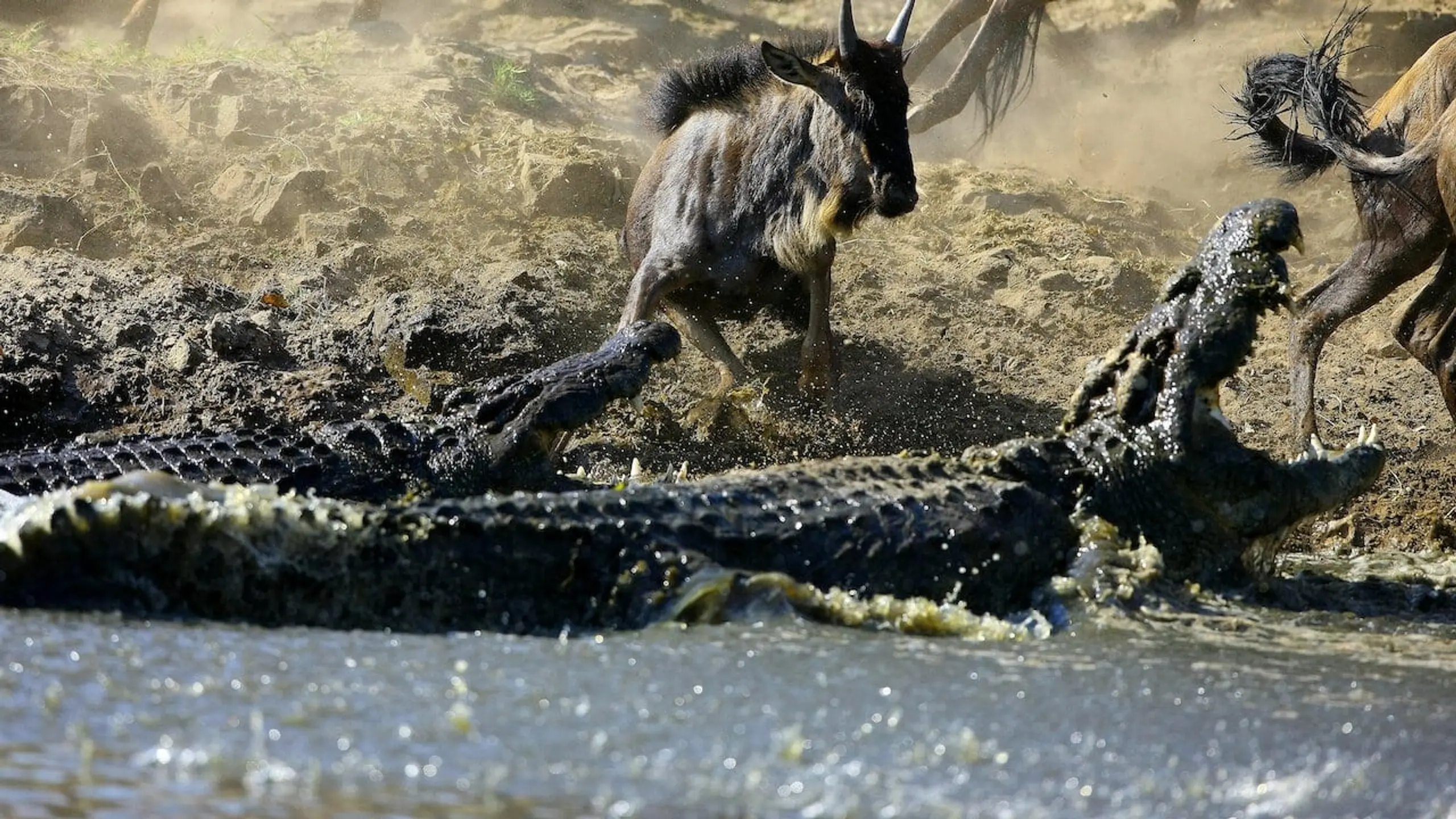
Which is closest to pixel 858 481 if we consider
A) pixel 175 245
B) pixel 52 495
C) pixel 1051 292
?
pixel 52 495

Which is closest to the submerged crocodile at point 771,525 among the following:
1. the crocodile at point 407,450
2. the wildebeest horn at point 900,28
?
the crocodile at point 407,450

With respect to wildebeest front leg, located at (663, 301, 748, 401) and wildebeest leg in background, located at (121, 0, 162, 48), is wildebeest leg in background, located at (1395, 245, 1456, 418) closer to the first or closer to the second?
wildebeest front leg, located at (663, 301, 748, 401)

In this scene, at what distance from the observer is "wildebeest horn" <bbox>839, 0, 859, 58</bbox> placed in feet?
22.0

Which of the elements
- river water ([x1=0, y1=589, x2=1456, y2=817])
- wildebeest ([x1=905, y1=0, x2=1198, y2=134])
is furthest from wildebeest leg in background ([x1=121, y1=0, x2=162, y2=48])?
river water ([x1=0, y1=589, x2=1456, y2=817])

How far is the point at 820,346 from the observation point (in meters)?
7.04

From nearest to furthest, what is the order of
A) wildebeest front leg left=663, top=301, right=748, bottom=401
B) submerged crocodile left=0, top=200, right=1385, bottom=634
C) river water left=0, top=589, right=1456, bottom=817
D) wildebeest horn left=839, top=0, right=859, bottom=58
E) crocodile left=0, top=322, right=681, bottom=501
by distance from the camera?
1. river water left=0, top=589, right=1456, bottom=817
2. submerged crocodile left=0, top=200, right=1385, bottom=634
3. crocodile left=0, top=322, right=681, bottom=501
4. wildebeest horn left=839, top=0, right=859, bottom=58
5. wildebeest front leg left=663, top=301, right=748, bottom=401

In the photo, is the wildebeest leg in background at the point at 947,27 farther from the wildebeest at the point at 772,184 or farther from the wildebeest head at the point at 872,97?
the wildebeest head at the point at 872,97

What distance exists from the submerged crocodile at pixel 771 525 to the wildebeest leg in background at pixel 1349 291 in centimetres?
227

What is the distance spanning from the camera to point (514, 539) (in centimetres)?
372

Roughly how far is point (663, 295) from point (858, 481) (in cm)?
315

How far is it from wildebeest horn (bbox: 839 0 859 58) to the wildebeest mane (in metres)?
0.45

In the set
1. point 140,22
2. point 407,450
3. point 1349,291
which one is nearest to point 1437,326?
point 1349,291

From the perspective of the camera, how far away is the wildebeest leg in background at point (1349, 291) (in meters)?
6.84

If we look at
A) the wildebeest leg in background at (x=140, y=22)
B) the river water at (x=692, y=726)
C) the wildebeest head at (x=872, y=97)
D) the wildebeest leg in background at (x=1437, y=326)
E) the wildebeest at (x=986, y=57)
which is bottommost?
the river water at (x=692, y=726)
